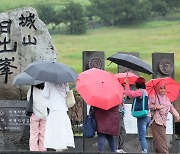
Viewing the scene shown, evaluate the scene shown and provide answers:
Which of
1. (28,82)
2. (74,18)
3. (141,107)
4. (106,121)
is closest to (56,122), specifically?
(106,121)

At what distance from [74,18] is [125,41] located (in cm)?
543

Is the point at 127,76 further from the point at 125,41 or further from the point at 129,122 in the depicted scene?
the point at 125,41

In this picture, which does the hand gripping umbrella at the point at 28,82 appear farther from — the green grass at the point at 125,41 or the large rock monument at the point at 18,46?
the green grass at the point at 125,41

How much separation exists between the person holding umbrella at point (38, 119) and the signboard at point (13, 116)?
65.3 inches

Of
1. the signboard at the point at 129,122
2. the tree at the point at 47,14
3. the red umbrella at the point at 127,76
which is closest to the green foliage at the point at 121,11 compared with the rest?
the tree at the point at 47,14

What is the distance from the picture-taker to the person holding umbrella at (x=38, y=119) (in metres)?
8.38

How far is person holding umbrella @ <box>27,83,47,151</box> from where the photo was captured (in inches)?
330

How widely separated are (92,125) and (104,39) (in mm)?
23884

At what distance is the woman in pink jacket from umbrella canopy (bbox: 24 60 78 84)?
181 centimetres

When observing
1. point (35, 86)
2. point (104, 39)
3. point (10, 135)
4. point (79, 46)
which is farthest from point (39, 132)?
point (104, 39)

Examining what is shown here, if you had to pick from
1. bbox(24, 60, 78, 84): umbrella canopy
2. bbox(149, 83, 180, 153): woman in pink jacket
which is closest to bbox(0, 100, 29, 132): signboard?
bbox(24, 60, 78, 84): umbrella canopy

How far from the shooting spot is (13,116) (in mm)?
10078

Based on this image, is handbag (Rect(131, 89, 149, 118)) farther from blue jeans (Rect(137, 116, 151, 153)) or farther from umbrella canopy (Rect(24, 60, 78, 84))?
umbrella canopy (Rect(24, 60, 78, 84))

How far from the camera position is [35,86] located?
8516mm
